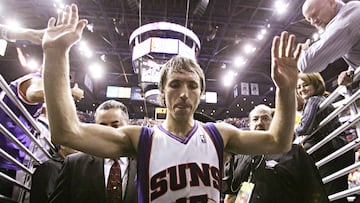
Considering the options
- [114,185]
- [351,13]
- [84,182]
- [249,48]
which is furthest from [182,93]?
[249,48]

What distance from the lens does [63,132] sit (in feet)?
4.03

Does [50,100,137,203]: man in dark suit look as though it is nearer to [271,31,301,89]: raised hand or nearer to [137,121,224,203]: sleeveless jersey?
[137,121,224,203]: sleeveless jersey

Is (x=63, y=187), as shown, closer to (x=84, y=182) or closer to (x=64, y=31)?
(x=84, y=182)

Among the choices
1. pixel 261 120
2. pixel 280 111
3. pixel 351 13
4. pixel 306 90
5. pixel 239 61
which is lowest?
pixel 280 111

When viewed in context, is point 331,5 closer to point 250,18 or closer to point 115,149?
point 115,149

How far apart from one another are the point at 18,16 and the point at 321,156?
1226cm

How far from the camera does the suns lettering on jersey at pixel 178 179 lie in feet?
4.46

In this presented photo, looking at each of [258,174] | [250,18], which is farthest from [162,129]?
[250,18]

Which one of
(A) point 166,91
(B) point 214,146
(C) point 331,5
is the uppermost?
(C) point 331,5

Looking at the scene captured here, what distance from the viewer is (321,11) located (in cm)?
242

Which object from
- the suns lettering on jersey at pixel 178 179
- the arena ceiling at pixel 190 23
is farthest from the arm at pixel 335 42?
the arena ceiling at pixel 190 23

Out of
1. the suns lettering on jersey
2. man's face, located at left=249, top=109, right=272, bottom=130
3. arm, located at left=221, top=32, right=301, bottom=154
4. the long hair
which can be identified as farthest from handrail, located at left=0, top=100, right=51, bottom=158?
the long hair

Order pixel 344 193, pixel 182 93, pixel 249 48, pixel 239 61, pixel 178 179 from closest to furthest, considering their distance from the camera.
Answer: pixel 178 179 → pixel 182 93 → pixel 344 193 → pixel 249 48 → pixel 239 61

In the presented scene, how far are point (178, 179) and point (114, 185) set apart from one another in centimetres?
81
